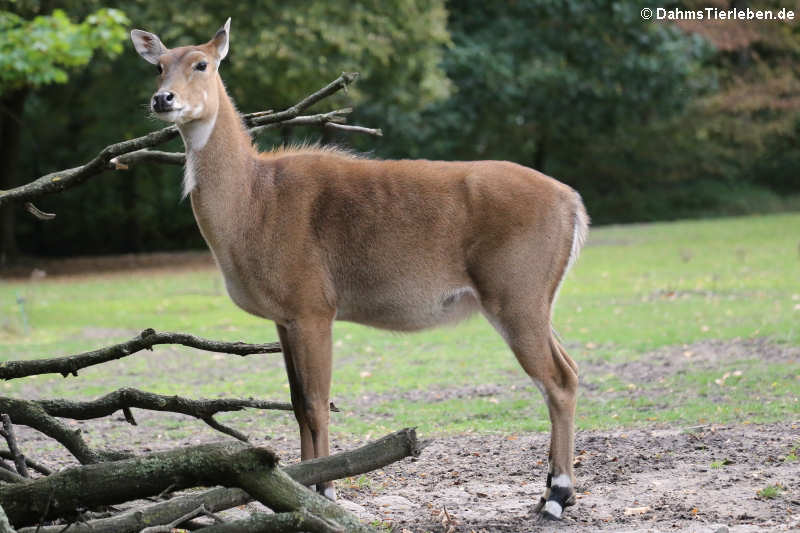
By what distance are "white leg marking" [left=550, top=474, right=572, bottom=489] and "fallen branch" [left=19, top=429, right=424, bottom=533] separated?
127 cm

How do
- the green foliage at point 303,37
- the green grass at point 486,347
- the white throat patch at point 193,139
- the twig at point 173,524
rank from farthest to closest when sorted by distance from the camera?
the green foliage at point 303,37
the green grass at point 486,347
the white throat patch at point 193,139
the twig at point 173,524

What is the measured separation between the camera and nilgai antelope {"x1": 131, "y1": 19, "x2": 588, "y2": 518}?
5863 millimetres

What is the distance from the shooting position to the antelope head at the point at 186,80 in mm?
5668

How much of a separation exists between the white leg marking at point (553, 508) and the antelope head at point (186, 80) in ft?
9.30

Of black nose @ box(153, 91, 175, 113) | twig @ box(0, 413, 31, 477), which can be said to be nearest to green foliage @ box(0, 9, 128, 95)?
black nose @ box(153, 91, 175, 113)

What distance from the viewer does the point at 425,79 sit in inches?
1062

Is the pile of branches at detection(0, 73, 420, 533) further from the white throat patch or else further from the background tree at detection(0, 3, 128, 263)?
the background tree at detection(0, 3, 128, 263)

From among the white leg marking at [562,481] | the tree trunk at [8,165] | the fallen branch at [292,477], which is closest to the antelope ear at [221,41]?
the fallen branch at [292,477]

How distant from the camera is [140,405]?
5.68 meters

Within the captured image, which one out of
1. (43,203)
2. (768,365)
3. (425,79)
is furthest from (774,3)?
(768,365)

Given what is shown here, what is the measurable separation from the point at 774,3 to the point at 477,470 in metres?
28.1

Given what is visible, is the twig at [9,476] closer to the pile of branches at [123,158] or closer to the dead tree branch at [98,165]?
the pile of branches at [123,158]

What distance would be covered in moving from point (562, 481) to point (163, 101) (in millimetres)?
2912

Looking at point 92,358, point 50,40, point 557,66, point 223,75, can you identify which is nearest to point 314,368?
point 92,358
